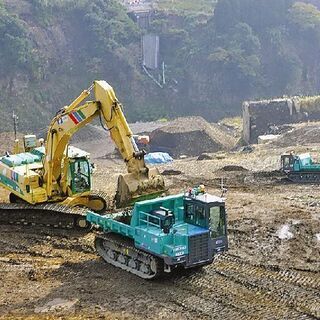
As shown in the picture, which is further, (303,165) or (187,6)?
(187,6)

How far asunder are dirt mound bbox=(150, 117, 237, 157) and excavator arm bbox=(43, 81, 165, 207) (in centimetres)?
2448

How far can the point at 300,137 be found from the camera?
36031 mm

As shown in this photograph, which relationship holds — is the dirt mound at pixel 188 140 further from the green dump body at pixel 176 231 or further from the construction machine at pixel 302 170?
the green dump body at pixel 176 231

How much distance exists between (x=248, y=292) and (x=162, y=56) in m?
56.8

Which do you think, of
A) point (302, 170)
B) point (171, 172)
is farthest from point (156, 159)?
point (302, 170)

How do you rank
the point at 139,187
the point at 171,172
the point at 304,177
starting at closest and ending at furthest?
the point at 139,187 < the point at 304,177 < the point at 171,172

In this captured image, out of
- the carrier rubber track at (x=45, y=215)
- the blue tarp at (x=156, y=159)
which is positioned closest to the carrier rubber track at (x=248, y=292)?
the carrier rubber track at (x=45, y=215)

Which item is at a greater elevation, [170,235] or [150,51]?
[150,51]

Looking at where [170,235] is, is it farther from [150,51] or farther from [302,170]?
[150,51]

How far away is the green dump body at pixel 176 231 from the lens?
12484 millimetres

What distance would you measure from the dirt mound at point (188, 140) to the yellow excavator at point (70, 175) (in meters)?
23.7

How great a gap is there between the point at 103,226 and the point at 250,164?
14.5 m

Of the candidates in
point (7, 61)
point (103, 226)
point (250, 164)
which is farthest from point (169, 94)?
point (103, 226)

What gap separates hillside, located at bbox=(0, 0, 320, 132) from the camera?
190 ft
